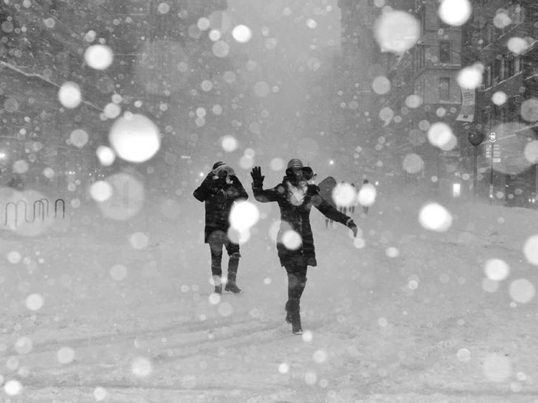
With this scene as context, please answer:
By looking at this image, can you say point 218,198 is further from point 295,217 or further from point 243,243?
point 243,243

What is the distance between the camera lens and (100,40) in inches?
1422

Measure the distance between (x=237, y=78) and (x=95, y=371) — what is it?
130130mm

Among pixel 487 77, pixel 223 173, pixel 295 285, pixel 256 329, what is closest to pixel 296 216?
pixel 295 285

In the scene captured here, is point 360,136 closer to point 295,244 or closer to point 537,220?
point 537,220

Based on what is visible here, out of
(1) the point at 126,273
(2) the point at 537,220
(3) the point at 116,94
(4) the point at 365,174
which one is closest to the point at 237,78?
(4) the point at 365,174

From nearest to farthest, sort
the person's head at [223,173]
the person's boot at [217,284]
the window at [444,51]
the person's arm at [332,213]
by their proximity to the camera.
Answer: the person's arm at [332,213] < the person's head at [223,173] < the person's boot at [217,284] < the window at [444,51]

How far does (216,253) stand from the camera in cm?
793

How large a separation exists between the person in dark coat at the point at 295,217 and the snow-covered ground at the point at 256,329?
57 cm

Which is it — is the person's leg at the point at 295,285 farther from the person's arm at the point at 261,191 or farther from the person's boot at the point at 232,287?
the person's boot at the point at 232,287

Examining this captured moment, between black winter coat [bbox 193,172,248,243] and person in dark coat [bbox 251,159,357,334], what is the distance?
5.27ft

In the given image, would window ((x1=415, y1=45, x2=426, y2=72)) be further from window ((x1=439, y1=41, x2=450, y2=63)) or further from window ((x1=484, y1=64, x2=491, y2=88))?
window ((x1=484, y1=64, x2=491, y2=88))

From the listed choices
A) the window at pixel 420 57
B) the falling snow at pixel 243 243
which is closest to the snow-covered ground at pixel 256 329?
the falling snow at pixel 243 243

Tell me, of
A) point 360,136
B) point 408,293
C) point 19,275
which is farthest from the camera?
point 360,136

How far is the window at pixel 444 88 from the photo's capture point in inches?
2025
